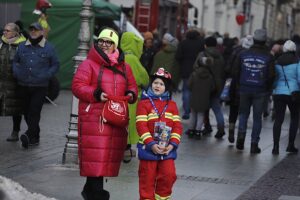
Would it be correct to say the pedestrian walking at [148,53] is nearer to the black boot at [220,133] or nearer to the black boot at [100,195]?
the black boot at [220,133]

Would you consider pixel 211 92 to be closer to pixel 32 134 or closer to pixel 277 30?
pixel 32 134

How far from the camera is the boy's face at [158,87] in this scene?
27.5 feet

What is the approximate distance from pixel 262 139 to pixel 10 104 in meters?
4.91

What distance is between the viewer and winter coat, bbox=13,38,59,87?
41.0 feet

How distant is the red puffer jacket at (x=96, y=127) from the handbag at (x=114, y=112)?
80mm

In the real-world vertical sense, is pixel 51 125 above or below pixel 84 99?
below

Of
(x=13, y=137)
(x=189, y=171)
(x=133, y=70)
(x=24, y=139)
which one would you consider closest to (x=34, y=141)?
(x=24, y=139)

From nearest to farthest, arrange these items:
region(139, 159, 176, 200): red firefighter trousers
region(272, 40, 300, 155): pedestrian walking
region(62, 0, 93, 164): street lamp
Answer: region(139, 159, 176, 200): red firefighter trousers < region(62, 0, 93, 164): street lamp < region(272, 40, 300, 155): pedestrian walking

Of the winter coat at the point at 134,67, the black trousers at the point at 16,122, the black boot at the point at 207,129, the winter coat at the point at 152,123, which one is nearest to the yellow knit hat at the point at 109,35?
the winter coat at the point at 152,123

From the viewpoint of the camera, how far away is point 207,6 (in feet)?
156

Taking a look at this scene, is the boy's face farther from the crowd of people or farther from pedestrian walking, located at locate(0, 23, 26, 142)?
pedestrian walking, located at locate(0, 23, 26, 142)

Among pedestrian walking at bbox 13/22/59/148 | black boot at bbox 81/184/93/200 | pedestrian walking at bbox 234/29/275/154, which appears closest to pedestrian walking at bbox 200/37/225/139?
pedestrian walking at bbox 234/29/275/154

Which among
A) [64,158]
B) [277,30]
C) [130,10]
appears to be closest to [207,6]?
[130,10]

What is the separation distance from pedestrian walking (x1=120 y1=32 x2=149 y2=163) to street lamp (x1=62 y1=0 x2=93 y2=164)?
51 cm
